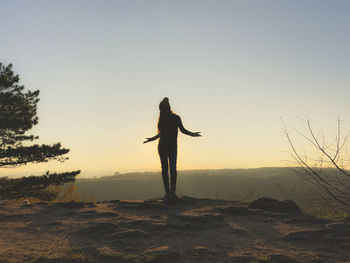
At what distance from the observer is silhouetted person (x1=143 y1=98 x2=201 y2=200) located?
696 centimetres

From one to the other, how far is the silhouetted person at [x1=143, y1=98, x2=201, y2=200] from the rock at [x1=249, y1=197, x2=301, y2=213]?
6.93 ft

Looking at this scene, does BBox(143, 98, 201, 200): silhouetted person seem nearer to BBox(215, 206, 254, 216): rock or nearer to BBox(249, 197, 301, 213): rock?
BBox(215, 206, 254, 216): rock

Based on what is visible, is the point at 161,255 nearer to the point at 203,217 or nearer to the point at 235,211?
the point at 203,217

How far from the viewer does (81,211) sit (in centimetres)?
648

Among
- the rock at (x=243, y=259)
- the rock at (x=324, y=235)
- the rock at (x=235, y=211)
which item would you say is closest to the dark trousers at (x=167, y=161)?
the rock at (x=235, y=211)

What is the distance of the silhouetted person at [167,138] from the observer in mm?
6957

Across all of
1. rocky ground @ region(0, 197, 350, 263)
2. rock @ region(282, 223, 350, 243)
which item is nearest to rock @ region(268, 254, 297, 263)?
rocky ground @ region(0, 197, 350, 263)

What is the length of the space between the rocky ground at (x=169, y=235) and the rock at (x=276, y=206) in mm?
78

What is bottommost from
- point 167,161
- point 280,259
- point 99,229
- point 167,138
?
point 280,259

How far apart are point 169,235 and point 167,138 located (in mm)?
2793

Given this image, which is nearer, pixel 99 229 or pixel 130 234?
pixel 130 234

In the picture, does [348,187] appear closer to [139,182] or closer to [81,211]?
[81,211]

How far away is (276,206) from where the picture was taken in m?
6.98

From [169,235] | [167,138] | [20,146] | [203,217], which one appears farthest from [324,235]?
[20,146]
